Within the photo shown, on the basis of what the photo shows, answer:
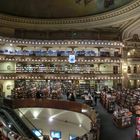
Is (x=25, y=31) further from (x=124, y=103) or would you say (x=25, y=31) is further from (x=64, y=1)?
(x=124, y=103)

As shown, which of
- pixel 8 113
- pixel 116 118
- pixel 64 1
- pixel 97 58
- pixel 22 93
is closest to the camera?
pixel 116 118

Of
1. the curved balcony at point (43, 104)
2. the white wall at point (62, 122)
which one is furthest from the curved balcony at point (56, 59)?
the white wall at point (62, 122)

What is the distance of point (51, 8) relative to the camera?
3353 cm

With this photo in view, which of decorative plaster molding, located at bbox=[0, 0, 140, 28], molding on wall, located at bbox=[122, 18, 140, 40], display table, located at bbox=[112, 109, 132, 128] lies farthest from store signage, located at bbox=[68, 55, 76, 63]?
display table, located at bbox=[112, 109, 132, 128]

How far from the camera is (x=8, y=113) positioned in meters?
20.0

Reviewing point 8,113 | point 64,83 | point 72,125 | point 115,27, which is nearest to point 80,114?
point 72,125

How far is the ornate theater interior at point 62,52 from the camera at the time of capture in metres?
26.1

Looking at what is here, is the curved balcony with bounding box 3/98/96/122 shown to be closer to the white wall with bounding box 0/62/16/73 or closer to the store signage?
the store signage

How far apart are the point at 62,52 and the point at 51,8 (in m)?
6.02

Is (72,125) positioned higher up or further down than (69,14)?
further down

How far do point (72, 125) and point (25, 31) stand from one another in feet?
51.2

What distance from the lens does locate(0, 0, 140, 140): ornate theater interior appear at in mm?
26094

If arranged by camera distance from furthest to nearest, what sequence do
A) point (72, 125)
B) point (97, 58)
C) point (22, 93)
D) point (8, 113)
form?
point (97, 58)
point (22, 93)
point (72, 125)
point (8, 113)

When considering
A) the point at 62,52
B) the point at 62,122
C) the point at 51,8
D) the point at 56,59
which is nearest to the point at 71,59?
the point at 56,59
